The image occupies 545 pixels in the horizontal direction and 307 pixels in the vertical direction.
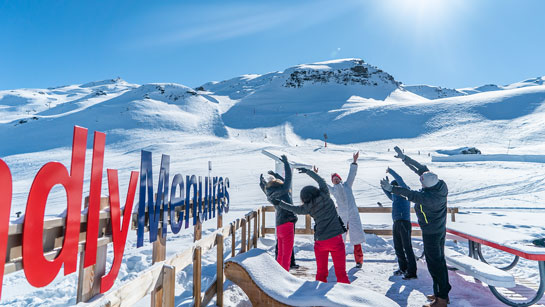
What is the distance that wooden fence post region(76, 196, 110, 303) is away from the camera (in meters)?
2.44

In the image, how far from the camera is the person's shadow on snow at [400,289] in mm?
4562

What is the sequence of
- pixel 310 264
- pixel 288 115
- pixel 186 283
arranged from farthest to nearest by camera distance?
1. pixel 288 115
2. pixel 310 264
3. pixel 186 283

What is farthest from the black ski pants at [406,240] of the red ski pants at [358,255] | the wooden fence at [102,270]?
the wooden fence at [102,270]

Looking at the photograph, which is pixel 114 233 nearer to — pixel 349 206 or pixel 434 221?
pixel 434 221

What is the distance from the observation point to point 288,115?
6756cm

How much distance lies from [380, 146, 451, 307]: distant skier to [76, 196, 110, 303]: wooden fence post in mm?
3161

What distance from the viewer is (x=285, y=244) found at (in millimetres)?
4844

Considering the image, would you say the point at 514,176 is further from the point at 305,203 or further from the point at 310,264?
the point at 305,203

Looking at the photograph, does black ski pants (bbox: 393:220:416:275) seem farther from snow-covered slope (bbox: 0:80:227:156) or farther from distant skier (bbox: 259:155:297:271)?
snow-covered slope (bbox: 0:80:227:156)

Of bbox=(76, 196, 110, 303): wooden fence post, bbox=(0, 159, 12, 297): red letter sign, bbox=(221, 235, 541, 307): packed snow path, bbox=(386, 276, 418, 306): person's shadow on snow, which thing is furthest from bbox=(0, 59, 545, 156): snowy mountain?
bbox=(0, 159, 12, 297): red letter sign

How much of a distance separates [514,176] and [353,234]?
19871mm

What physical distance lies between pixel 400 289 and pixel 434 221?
141cm

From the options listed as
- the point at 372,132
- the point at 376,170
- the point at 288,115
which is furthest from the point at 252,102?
the point at 376,170

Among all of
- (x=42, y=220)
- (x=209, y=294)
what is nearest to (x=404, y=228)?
(x=209, y=294)
